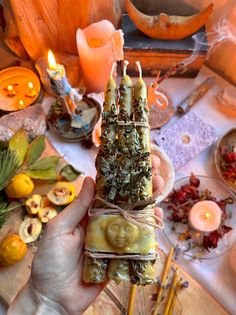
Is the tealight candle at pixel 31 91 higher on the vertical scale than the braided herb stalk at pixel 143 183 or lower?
lower

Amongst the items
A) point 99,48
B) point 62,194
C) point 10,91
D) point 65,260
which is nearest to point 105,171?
point 65,260

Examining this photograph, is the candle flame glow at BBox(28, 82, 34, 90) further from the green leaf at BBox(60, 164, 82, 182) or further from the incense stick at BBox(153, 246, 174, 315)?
the incense stick at BBox(153, 246, 174, 315)

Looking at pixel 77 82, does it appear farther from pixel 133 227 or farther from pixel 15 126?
pixel 133 227

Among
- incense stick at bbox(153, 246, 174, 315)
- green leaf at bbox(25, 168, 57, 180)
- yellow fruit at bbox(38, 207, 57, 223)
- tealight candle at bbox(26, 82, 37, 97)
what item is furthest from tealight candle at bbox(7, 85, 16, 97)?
incense stick at bbox(153, 246, 174, 315)

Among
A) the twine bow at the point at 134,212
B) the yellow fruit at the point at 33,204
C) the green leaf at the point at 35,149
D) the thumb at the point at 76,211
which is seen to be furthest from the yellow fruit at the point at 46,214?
the twine bow at the point at 134,212

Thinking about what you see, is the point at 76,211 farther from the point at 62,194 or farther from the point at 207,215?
the point at 207,215

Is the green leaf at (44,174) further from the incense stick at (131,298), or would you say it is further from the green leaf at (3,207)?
the incense stick at (131,298)
